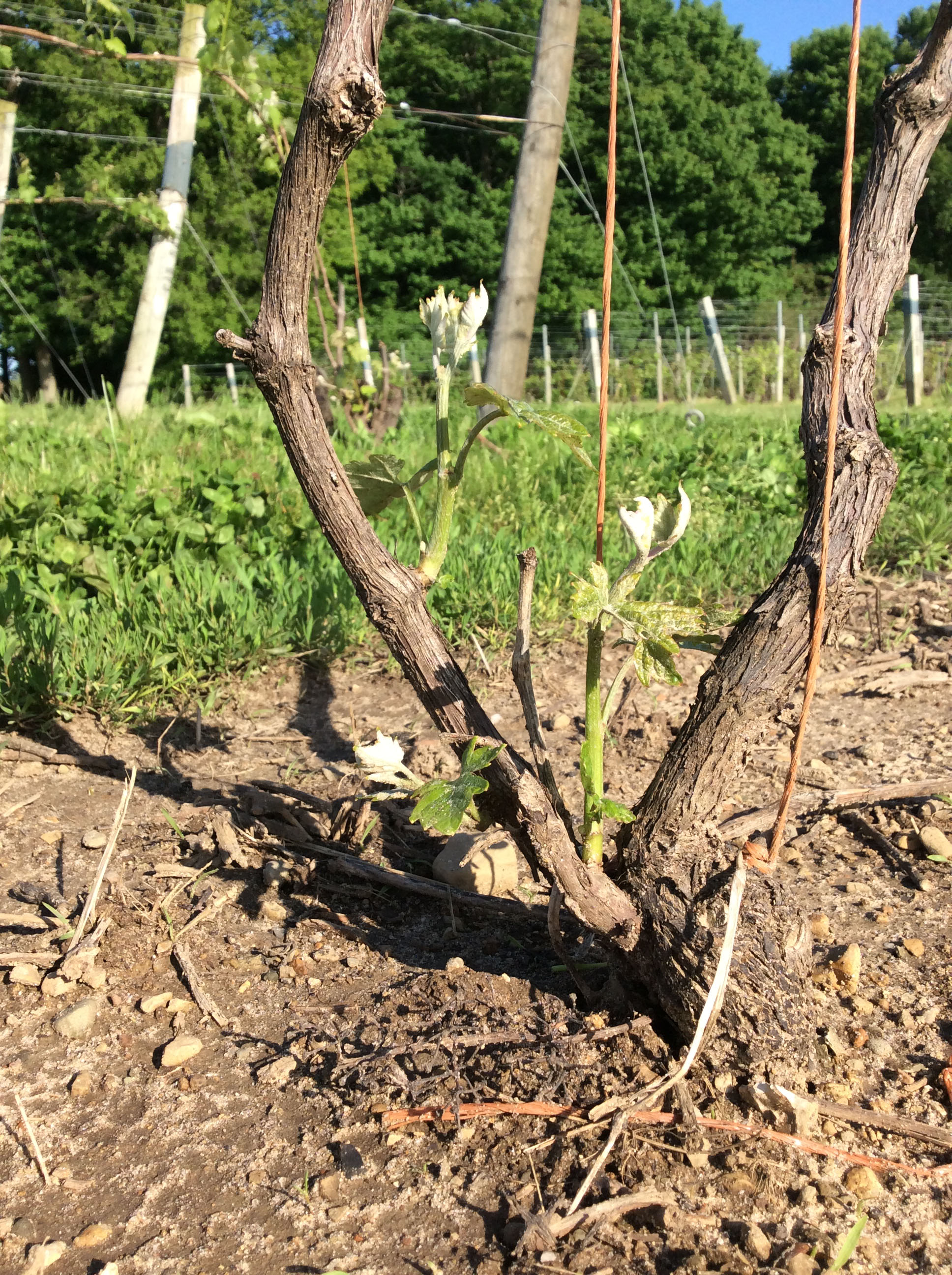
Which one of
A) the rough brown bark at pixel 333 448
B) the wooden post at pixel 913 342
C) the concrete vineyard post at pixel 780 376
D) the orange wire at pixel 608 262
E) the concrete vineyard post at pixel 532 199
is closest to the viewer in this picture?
the rough brown bark at pixel 333 448

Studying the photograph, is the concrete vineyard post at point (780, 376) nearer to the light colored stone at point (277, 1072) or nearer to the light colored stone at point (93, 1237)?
the light colored stone at point (277, 1072)

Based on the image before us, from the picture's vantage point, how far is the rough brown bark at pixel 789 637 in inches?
52.6

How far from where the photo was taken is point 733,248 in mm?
34406

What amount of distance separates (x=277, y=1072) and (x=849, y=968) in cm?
88

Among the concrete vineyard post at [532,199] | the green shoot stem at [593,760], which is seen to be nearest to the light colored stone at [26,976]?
the green shoot stem at [593,760]

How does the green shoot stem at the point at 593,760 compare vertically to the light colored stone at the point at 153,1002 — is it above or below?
above

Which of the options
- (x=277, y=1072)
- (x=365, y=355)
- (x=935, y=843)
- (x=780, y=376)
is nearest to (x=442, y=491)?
(x=277, y=1072)

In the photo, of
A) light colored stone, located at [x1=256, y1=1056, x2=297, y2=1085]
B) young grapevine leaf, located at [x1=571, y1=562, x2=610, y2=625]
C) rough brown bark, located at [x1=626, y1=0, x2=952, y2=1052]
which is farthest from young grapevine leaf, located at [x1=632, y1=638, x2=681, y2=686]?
light colored stone, located at [x1=256, y1=1056, x2=297, y2=1085]

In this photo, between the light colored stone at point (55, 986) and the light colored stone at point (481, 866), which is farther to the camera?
the light colored stone at point (481, 866)

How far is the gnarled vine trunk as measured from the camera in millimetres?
1295

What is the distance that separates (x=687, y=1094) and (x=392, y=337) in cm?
2919

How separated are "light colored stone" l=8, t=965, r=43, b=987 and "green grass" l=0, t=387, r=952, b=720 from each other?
0.97 m

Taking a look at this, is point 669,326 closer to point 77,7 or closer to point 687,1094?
point 77,7

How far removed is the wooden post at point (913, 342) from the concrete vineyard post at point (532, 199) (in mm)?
6834
